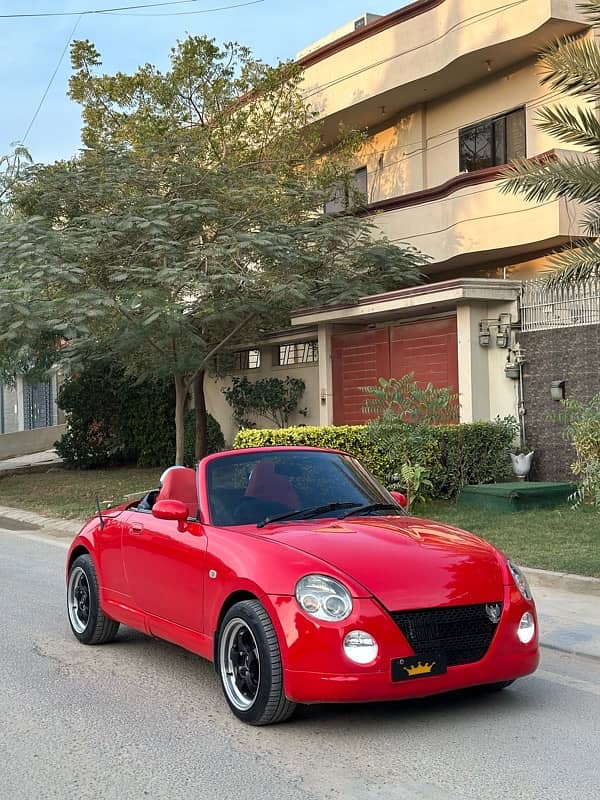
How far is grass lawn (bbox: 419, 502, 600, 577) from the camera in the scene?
33.2ft

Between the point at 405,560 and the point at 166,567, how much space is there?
174 cm

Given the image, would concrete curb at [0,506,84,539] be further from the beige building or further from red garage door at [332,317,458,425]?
the beige building

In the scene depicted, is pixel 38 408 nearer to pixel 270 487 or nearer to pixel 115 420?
pixel 115 420

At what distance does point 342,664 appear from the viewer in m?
4.99

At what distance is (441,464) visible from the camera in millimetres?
14961

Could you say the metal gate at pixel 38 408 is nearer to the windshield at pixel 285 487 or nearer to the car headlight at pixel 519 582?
the windshield at pixel 285 487

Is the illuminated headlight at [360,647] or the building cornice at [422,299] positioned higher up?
the building cornice at [422,299]

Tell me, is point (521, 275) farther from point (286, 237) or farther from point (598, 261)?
point (598, 261)

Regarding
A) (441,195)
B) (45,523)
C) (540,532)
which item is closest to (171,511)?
(540,532)

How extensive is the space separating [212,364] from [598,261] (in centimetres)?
1454

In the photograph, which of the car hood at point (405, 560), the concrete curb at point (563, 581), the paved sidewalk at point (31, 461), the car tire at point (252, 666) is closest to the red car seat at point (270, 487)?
the car hood at point (405, 560)

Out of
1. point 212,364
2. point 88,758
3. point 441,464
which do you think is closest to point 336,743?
point 88,758

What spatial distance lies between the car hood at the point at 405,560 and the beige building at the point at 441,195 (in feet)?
35.1

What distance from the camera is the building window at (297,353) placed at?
851 inches
